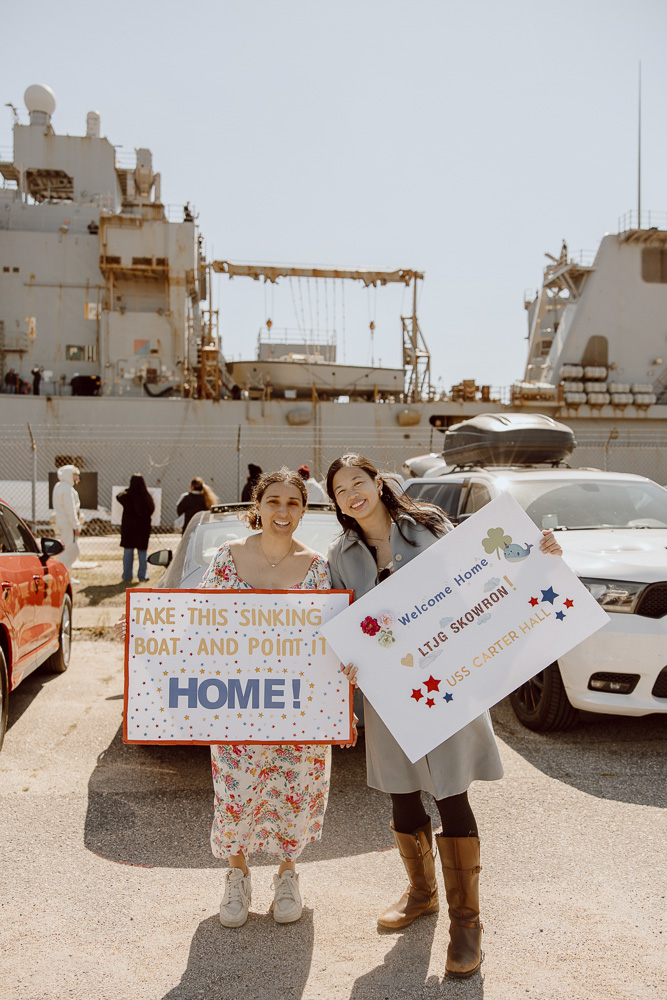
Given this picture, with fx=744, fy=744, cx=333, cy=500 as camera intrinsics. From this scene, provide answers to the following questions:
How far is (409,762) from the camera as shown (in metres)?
2.70

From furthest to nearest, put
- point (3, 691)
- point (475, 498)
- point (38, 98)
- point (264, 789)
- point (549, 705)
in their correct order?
1. point (38, 98)
2. point (475, 498)
3. point (549, 705)
4. point (3, 691)
5. point (264, 789)

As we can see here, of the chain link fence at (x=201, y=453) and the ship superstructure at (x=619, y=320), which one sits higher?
the ship superstructure at (x=619, y=320)

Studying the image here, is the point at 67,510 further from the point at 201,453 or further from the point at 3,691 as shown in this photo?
the point at 201,453

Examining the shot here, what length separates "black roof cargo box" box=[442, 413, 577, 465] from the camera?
908 centimetres

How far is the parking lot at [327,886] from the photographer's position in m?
2.44

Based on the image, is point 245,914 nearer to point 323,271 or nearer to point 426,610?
point 426,610

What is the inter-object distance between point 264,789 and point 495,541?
1296mm

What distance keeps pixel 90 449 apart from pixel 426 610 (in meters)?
21.8

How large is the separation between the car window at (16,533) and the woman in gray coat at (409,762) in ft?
11.4

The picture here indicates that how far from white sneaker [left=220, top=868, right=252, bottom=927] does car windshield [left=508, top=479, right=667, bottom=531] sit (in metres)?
3.73

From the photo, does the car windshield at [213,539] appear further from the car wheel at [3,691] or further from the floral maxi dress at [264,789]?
the floral maxi dress at [264,789]

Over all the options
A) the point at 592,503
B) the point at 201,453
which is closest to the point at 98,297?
the point at 201,453

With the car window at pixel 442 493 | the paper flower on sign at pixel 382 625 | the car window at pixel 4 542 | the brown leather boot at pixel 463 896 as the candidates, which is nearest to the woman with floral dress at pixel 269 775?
Result: the paper flower on sign at pixel 382 625

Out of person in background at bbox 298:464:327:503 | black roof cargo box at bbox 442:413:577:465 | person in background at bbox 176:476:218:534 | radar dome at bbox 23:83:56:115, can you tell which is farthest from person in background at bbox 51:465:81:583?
radar dome at bbox 23:83:56:115
